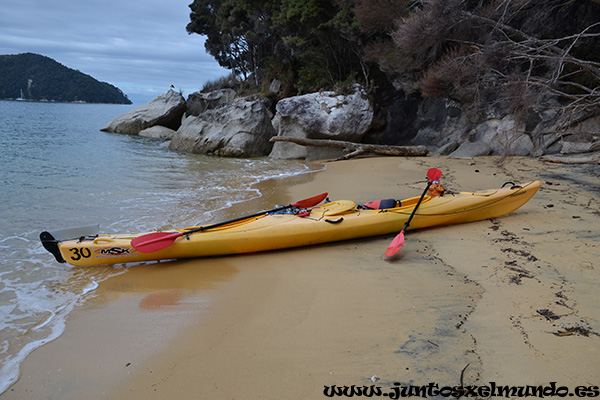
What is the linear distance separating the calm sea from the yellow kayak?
25 centimetres

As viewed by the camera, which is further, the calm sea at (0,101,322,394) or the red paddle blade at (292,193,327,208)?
the red paddle blade at (292,193,327,208)

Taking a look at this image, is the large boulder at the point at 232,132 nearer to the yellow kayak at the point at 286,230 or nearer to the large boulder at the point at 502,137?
the large boulder at the point at 502,137

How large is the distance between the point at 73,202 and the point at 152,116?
1624 cm

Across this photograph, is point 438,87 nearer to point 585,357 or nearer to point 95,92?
point 585,357

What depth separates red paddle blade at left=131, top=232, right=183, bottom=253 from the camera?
3.84 m

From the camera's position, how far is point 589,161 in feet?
24.4

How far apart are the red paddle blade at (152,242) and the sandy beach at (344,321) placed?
0.23 m

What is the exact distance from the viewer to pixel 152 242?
152 inches

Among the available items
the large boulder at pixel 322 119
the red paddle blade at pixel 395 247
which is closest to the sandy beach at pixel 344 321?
the red paddle blade at pixel 395 247

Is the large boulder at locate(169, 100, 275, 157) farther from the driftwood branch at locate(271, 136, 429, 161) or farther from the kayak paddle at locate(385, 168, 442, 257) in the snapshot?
the kayak paddle at locate(385, 168, 442, 257)

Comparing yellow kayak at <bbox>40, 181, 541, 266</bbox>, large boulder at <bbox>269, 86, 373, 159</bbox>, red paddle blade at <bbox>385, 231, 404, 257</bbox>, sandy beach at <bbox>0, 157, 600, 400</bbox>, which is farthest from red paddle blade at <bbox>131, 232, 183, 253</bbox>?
large boulder at <bbox>269, 86, 373, 159</bbox>

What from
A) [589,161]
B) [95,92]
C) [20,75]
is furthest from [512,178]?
[95,92]

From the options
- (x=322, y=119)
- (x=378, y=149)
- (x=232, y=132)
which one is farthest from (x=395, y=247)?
(x=232, y=132)

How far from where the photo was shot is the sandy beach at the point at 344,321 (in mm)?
1975
